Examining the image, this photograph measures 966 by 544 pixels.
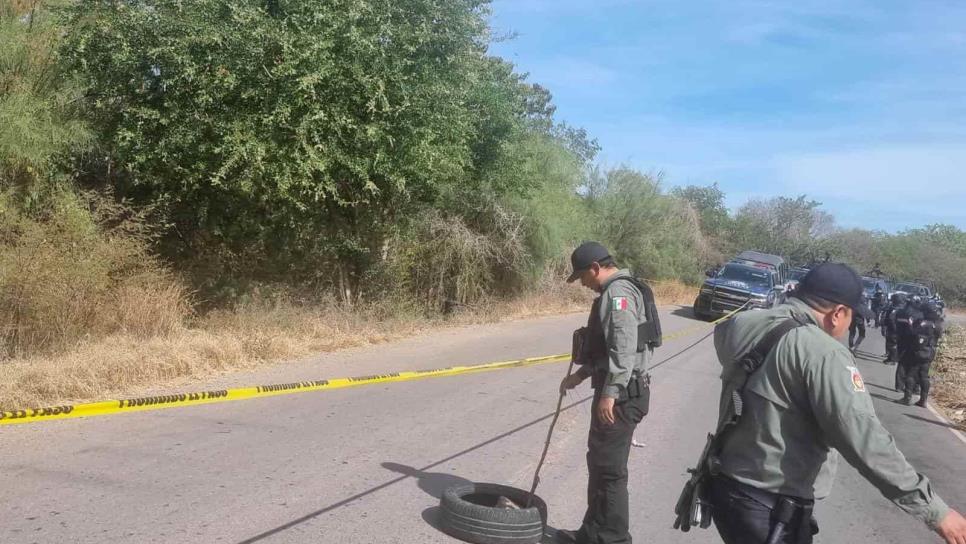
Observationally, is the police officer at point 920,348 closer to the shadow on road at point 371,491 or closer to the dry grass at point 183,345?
the shadow on road at point 371,491

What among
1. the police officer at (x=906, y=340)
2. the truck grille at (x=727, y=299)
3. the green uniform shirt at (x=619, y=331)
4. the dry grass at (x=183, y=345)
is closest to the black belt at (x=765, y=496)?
the green uniform shirt at (x=619, y=331)

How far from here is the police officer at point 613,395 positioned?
4.34 m

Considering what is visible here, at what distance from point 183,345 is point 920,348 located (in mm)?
11026

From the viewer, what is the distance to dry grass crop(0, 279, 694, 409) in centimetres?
736

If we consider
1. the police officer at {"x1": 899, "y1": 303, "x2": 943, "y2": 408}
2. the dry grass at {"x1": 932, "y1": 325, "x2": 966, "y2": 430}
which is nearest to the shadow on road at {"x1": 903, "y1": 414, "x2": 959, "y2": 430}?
the dry grass at {"x1": 932, "y1": 325, "x2": 966, "y2": 430}

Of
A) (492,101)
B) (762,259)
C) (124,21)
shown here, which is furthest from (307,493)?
(762,259)

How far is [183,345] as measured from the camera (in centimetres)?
933

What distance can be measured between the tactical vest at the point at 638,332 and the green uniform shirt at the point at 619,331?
4cm

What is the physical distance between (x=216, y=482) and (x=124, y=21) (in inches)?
368

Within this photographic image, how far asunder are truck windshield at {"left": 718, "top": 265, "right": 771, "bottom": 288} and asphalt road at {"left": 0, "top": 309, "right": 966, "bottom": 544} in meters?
14.6

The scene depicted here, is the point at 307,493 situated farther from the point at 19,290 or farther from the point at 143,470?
the point at 19,290

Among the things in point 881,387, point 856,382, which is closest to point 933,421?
point 881,387

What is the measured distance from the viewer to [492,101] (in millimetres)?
17094

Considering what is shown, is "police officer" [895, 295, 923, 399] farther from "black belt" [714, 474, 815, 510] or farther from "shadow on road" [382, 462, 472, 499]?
"black belt" [714, 474, 815, 510]
